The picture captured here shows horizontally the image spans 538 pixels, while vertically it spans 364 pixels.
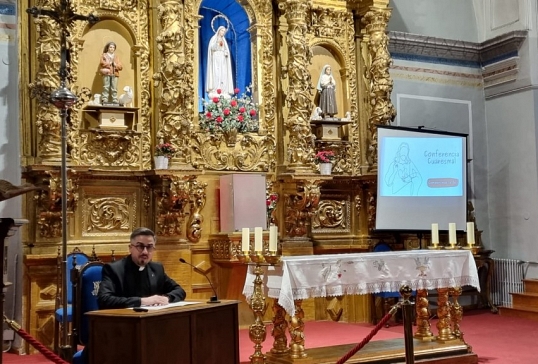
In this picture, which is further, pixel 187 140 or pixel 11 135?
pixel 187 140

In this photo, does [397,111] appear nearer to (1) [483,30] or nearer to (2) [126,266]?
(1) [483,30]

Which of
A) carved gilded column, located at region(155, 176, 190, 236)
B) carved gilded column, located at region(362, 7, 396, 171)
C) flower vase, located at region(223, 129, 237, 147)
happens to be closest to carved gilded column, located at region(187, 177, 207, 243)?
carved gilded column, located at region(155, 176, 190, 236)

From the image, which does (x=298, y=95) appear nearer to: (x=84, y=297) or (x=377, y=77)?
(x=377, y=77)

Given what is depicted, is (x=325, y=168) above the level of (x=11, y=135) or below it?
below

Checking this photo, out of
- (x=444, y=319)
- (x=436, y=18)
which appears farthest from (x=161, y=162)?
(x=436, y=18)

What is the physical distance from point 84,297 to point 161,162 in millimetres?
3179

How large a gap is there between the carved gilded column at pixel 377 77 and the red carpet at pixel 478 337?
288 centimetres

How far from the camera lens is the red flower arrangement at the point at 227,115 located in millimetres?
11195

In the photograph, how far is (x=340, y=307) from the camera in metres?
11.9

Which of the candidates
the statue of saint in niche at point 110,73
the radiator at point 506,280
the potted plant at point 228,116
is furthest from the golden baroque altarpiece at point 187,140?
the radiator at point 506,280

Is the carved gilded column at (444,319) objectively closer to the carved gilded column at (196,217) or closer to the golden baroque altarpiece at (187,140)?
the golden baroque altarpiece at (187,140)

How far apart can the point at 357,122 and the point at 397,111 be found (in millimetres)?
1292

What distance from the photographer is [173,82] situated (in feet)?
34.0

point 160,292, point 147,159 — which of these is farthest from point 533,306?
point 160,292
